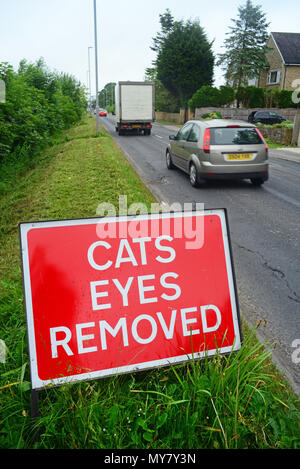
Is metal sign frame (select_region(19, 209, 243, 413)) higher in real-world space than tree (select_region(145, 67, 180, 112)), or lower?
lower

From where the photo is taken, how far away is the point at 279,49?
4244 centimetres

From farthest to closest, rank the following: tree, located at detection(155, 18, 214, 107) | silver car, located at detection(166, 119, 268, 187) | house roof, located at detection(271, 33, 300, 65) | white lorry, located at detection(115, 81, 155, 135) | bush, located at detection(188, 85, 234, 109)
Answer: tree, located at detection(155, 18, 214, 107) < house roof, located at detection(271, 33, 300, 65) < bush, located at detection(188, 85, 234, 109) < white lorry, located at detection(115, 81, 155, 135) < silver car, located at detection(166, 119, 268, 187)

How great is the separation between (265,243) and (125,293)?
3848 millimetres

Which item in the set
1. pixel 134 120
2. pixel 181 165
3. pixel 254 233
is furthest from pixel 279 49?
pixel 254 233

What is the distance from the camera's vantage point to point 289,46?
1704 inches

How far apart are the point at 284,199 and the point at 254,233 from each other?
2800 mm

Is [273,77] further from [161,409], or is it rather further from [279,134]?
[161,409]

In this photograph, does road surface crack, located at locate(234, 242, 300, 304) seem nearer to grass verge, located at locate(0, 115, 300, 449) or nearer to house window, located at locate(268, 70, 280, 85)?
grass verge, located at locate(0, 115, 300, 449)

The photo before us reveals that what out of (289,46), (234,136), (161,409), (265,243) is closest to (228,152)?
(234,136)

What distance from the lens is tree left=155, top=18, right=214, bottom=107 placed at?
138ft

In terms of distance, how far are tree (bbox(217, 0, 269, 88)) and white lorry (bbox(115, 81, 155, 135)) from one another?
22.9 meters

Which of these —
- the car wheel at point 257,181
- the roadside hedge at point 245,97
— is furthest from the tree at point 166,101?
the car wheel at point 257,181

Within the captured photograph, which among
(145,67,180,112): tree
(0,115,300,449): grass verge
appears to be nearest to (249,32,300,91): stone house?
(145,67,180,112): tree

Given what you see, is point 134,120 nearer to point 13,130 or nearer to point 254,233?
point 13,130
